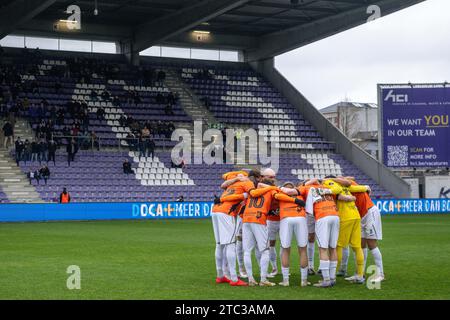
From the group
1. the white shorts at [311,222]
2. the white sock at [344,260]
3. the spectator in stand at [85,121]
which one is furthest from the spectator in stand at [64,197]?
the white sock at [344,260]

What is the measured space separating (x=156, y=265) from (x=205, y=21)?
1208 inches

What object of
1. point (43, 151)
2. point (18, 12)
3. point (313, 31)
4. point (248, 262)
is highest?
point (313, 31)

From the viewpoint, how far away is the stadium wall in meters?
54.4

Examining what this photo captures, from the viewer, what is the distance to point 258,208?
1573 cm

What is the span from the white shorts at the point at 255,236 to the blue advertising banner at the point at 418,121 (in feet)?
116

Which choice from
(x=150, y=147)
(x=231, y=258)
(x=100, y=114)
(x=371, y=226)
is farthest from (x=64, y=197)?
(x=371, y=226)

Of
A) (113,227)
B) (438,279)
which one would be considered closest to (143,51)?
(113,227)

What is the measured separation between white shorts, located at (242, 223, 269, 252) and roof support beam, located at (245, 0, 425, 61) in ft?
107

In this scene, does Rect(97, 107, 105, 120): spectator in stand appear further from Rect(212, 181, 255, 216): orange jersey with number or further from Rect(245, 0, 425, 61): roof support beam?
Rect(212, 181, 255, 216): orange jersey with number

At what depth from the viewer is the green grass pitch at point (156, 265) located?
14.7m

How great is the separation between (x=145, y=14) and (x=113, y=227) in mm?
20694

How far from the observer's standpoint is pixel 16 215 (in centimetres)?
4034

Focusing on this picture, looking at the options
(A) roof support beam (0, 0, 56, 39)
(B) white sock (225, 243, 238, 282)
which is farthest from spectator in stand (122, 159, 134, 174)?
(B) white sock (225, 243, 238, 282)

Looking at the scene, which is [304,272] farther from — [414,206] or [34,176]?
[414,206]
